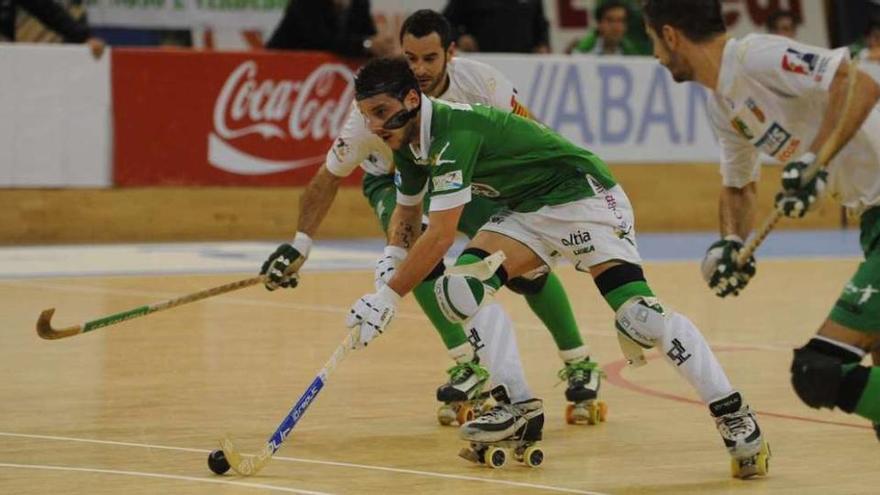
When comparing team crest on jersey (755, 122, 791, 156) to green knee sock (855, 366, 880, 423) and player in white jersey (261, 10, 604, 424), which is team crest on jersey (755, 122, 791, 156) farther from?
player in white jersey (261, 10, 604, 424)

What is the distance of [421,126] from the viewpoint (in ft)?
23.0

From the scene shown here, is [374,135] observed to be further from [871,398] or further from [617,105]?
[617,105]

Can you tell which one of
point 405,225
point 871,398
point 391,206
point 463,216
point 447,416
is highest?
point 871,398

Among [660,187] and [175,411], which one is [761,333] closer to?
[175,411]

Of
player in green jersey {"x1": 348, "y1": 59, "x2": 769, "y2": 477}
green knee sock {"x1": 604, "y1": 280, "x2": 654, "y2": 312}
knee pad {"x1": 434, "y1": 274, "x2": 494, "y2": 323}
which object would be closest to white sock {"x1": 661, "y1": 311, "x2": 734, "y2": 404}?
player in green jersey {"x1": 348, "y1": 59, "x2": 769, "y2": 477}

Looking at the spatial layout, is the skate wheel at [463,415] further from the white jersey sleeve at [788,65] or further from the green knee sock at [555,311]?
the white jersey sleeve at [788,65]

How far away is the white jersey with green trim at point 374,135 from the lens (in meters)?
8.27

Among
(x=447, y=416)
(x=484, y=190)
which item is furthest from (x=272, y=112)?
(x=484, y=190)

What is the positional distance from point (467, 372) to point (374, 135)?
1.18 meters

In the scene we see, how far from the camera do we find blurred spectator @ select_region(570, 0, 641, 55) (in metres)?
18.2

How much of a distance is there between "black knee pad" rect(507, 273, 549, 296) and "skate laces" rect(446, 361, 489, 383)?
406 mm

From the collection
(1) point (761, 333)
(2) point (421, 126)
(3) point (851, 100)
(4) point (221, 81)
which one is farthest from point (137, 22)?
(3) point (851, 100)

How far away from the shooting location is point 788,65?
6.10m

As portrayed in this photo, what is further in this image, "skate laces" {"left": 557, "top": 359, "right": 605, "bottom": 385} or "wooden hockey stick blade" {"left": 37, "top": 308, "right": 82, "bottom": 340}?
"skate laces" {"left": 557, "top": 359, "right": 605, "bottom": 385}
